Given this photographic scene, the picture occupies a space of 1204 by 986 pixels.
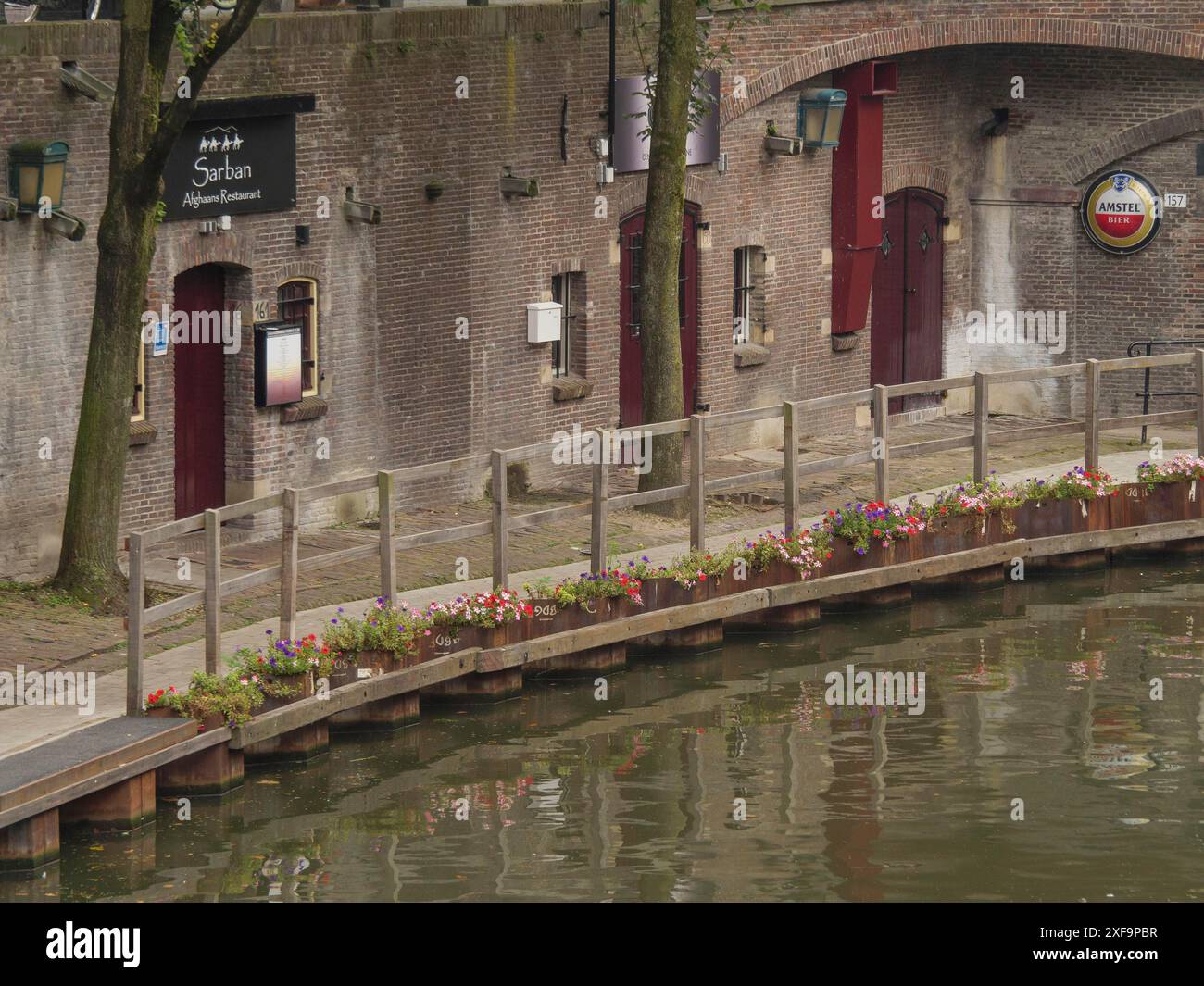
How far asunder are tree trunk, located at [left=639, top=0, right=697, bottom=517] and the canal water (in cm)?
276

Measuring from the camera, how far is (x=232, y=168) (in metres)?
22.4

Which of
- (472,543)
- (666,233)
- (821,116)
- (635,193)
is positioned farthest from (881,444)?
(821,116)

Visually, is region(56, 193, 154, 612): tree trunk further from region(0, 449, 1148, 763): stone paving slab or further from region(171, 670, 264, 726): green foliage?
region(171, 670, 264, 726): green foliage

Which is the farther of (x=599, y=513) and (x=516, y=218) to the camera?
(x=516, y=218)

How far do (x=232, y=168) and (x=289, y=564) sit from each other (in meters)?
5.52

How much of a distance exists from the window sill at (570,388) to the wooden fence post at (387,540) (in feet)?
22.8

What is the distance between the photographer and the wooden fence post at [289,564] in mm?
18016

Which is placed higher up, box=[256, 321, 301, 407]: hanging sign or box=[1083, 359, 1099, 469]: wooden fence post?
box=[256, 321, 301, 407]: hanging sign

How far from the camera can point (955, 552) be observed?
2284 cm

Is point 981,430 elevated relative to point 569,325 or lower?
lower

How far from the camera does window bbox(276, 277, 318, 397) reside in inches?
918

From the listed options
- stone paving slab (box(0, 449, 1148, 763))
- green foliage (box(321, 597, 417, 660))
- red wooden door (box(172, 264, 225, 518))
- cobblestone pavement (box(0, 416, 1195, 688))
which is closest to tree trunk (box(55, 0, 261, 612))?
cobblestone pavement (box(0, 416, 1195, 688))

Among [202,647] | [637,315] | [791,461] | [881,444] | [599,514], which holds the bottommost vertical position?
[202,647]

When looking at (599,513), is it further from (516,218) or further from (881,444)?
(516,218)
